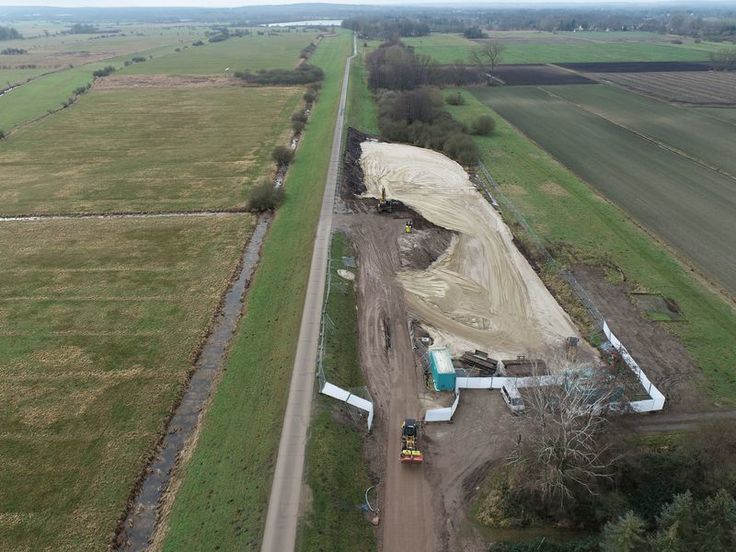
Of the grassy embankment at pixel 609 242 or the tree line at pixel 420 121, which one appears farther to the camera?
the tree line at pixel 420 121

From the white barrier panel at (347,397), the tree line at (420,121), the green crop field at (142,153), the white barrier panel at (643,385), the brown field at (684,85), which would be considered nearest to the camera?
the white barrier panel at (643,385)

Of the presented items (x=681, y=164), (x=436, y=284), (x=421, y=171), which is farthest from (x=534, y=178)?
(x=436, y=284)

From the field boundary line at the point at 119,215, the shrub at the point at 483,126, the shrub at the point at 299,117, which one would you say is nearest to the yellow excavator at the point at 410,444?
the field boundary line at the point at 119,215

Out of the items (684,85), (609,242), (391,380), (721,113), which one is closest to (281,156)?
(609,242)

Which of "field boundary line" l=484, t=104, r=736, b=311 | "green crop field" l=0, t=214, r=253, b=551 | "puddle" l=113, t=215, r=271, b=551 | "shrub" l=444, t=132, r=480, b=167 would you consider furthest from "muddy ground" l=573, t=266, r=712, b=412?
"shrub" l=444, t=132, r=480, b=167

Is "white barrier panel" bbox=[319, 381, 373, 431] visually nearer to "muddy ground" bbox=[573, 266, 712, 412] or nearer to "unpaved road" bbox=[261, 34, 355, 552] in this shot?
"unpaved road" bbox=[261, 34, 355, 552]

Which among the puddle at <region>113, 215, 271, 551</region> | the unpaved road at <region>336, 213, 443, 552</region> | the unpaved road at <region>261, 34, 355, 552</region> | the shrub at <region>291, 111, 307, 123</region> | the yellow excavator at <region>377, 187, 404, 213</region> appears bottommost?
the puddle at <region>113, 215, 271, 551</region>

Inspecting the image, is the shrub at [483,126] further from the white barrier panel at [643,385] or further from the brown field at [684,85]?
the white barrier panel at [643,385]
